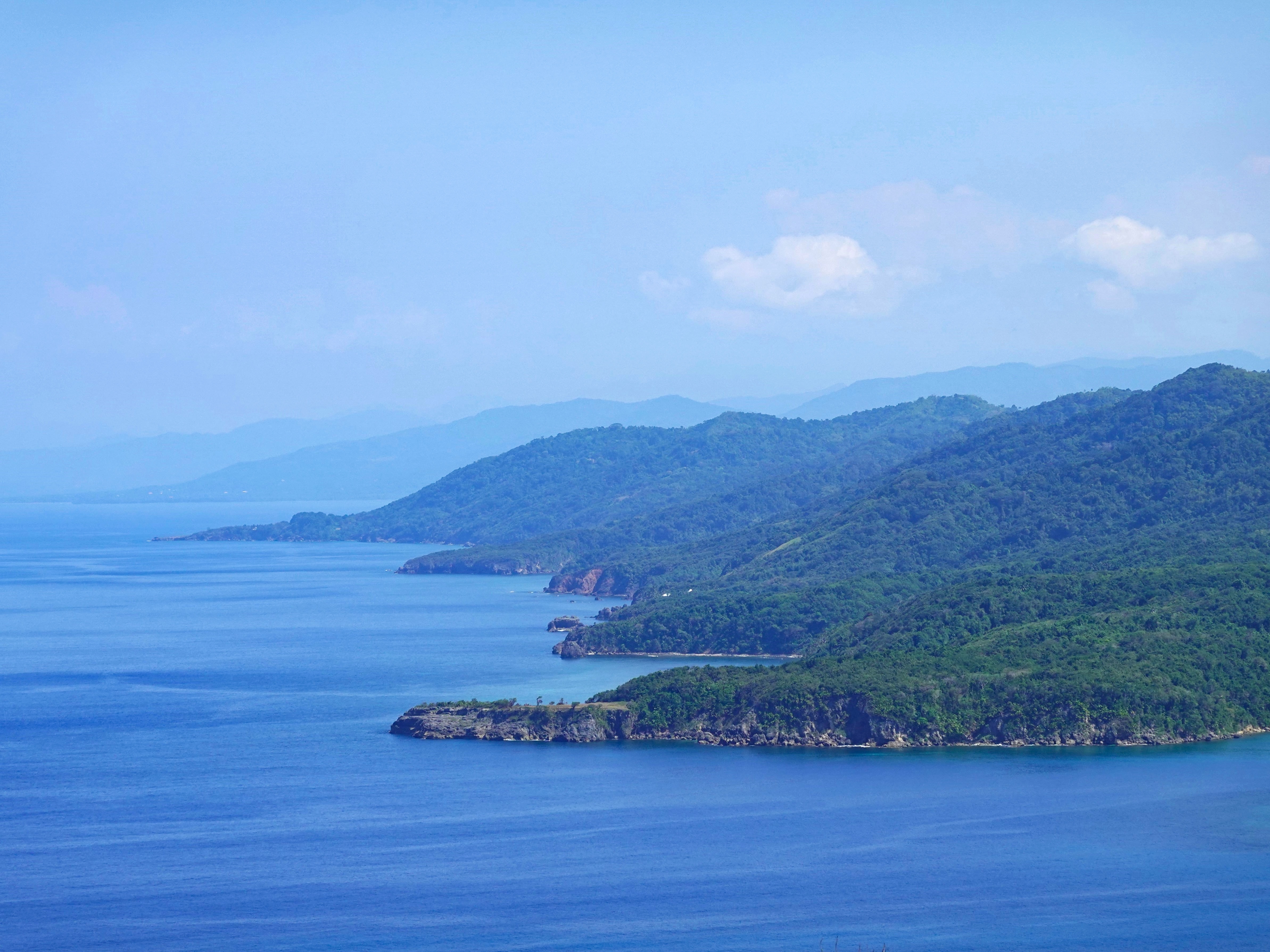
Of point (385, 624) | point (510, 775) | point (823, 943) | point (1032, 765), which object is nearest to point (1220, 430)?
point (385, 624)

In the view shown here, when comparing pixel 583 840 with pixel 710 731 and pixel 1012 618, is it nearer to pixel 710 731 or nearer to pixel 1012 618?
pixel 710 731

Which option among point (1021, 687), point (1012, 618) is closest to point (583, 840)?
point (1021, 687)

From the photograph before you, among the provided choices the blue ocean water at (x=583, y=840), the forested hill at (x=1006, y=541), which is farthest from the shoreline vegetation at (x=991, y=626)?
the blue ocean water at (x=583, y=840)

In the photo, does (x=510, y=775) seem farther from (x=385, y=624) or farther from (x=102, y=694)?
(x=385, y=624)

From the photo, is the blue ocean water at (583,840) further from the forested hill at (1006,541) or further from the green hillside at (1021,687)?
the forested hill at (1006,541)

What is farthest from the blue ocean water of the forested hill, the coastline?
the forested hill

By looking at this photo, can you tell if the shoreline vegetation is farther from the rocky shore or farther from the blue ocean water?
the blue ocean water
